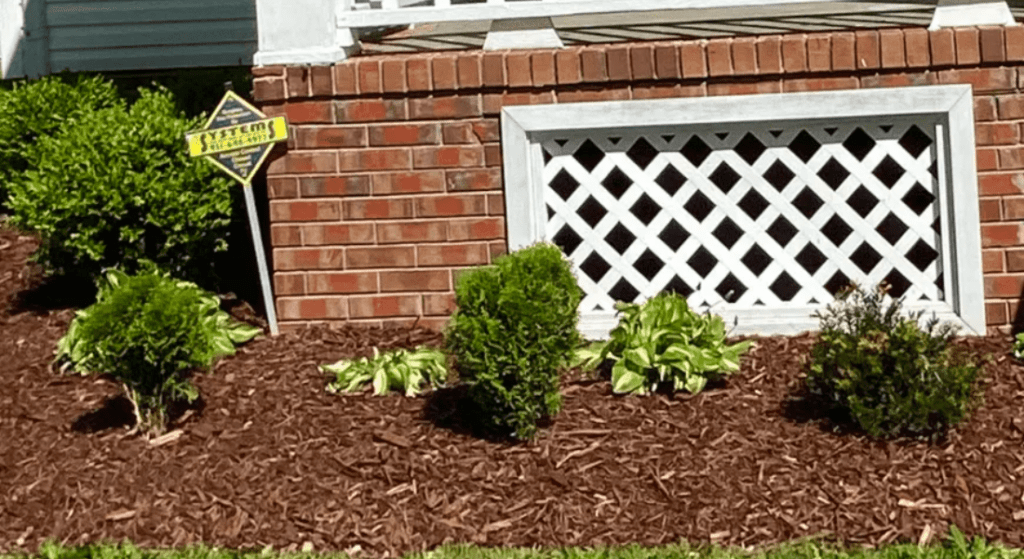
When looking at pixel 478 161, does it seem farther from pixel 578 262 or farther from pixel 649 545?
pixel 649 545

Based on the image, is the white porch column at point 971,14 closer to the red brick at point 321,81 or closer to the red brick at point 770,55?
the red brick at point 770,55

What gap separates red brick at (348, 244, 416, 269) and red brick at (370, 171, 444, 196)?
26 cm

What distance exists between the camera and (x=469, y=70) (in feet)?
23.7

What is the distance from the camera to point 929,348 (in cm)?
603

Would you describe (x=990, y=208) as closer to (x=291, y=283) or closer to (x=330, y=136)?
(x=330, y=136)

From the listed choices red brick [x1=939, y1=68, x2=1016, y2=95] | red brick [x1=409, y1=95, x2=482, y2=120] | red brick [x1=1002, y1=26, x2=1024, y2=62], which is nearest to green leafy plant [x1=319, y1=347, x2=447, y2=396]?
red brick [x1=409, y1=95, x2=482, y2=120]

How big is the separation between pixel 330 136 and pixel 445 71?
0.62 metres

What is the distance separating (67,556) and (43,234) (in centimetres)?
281

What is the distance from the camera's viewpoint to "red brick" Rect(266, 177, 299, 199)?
24.4ft

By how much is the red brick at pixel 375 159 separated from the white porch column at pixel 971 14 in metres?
2.41

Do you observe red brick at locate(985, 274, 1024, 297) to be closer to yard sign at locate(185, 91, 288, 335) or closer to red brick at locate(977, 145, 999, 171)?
red brick at locate(977, 145, 999, 171)

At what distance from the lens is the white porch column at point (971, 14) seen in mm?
6992

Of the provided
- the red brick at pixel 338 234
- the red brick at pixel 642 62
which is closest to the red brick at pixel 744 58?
the red brick at pixel 642 62

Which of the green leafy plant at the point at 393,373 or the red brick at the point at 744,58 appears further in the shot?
the red brick at the point at 744,58
